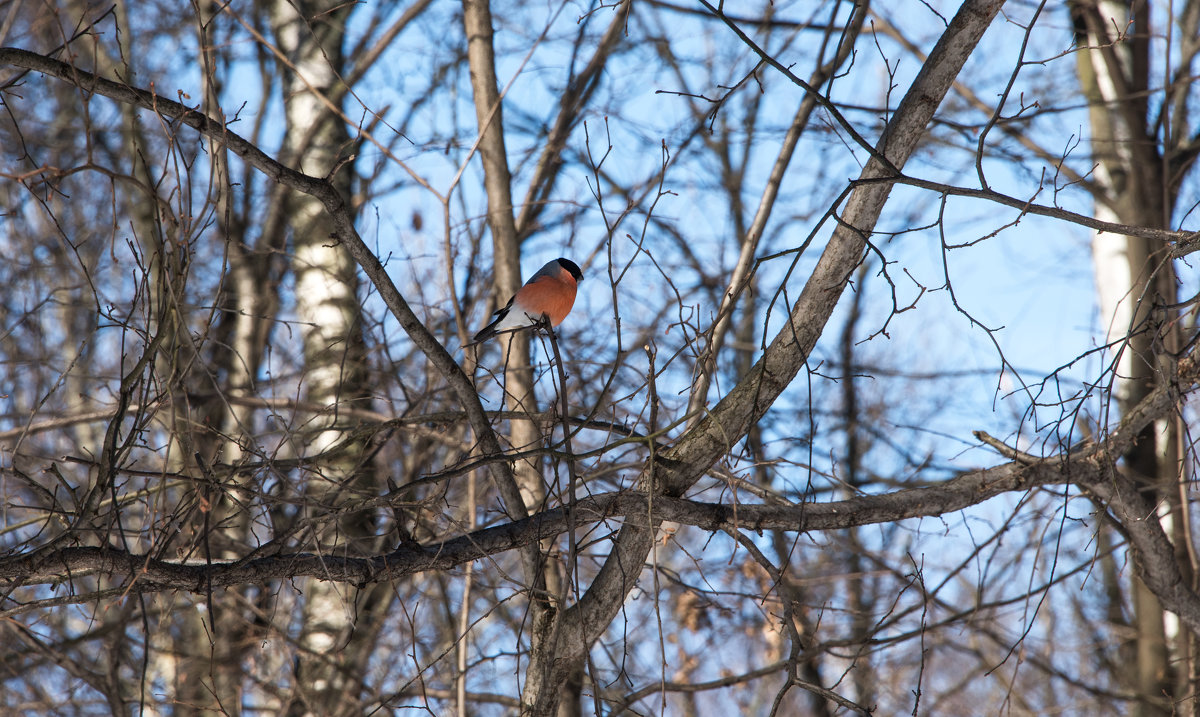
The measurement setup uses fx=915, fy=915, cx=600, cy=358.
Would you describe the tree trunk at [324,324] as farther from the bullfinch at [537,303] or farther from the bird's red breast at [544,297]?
the bird's red breast at [544,297]

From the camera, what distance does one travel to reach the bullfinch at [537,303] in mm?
3301

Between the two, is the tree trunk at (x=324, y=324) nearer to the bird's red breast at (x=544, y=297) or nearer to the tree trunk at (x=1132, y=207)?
the bird's red breast at (x=544, y=297)

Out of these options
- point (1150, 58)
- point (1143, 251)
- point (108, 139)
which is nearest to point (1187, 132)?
point (1150, 58)

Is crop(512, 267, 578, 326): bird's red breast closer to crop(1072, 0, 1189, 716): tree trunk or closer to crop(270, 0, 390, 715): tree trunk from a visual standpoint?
crop(270, 0, 390, 715): tree trunk

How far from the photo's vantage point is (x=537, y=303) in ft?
10.9

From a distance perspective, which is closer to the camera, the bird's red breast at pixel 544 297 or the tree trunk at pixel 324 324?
the bird's red breast at pixel 544 297

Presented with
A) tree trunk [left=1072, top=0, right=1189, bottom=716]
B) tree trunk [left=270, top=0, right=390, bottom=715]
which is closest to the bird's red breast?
tree trunk [left=270, top=0, right=390, bottom=715]

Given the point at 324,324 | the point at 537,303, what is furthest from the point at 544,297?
the point at 324,324

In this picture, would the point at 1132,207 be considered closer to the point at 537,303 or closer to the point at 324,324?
the point at 537,303

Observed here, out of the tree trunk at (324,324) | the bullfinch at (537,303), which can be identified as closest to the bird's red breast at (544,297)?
the bullfinch at (537,303)

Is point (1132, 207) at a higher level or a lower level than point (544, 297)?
higher

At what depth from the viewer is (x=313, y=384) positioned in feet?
16.2

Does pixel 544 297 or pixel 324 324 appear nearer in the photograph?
pixel 544 297

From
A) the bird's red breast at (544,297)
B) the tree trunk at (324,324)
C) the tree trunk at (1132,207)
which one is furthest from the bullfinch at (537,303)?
the tree trunk at (1132,207)
